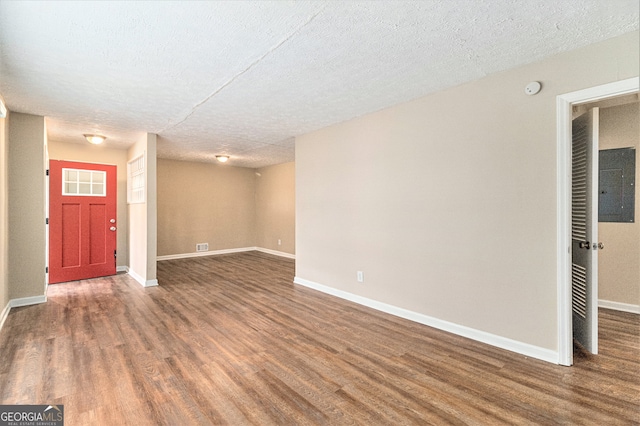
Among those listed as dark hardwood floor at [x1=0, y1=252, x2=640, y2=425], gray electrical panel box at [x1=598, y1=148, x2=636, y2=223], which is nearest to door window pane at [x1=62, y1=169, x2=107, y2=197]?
dark hardwood floor at [x1=0, y1=252, x2=640, y2=425]

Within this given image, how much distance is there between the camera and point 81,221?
5055 mm

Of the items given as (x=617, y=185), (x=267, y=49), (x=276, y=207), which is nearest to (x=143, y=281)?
(x=276, y=207)

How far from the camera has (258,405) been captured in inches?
74.8

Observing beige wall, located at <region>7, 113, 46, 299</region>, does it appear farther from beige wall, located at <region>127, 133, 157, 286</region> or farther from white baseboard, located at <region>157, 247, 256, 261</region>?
white baseboard, located at <region>157, 247, 256, 261</region>

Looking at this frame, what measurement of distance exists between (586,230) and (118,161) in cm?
731

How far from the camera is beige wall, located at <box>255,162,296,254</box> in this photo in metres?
7.58

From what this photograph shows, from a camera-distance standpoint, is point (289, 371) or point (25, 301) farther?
point (25, 301)

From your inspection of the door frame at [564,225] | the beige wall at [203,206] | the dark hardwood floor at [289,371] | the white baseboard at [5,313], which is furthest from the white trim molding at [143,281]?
the door frame at [564,225]

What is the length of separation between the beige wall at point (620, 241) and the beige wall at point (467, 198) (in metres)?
2.12

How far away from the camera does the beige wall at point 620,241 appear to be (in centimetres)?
351

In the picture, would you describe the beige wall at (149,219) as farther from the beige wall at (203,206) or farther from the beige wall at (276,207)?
the beige wall at (276,207)

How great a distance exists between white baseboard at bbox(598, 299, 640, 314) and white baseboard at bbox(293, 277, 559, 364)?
6.87 feet

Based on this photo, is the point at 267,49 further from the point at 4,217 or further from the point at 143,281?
the point at 143,281

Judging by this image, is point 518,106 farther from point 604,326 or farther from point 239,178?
point 239,178
